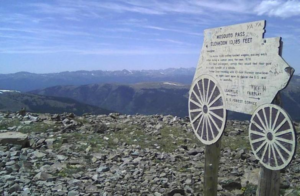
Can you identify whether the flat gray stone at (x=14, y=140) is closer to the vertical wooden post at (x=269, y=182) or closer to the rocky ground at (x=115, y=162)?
the rocky ground at (x=115, y=162)

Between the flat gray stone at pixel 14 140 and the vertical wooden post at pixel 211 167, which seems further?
the flat gray stone at pixel 14 140

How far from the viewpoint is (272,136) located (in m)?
5.99

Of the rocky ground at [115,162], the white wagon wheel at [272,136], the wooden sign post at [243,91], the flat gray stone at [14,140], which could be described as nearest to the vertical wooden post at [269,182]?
the wooden sign post at [243,91]

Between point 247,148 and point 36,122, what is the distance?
15.0 m

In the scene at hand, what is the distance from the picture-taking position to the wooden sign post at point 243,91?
585 cm

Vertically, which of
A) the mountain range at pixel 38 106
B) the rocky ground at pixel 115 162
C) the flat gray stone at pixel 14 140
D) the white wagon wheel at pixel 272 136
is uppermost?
the white wagon wheel at pixel 272 136

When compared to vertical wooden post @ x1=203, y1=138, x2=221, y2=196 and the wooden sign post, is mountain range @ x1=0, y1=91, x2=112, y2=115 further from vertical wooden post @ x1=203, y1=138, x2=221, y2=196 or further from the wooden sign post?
the wooden sign post

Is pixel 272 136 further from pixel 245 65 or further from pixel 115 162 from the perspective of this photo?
pixel 115 162

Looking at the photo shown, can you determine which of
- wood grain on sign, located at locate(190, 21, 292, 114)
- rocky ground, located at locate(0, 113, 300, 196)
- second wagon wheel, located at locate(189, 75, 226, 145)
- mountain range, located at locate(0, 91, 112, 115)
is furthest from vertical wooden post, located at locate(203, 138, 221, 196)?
mountain range, located at locate(0, 91, 112, 115)

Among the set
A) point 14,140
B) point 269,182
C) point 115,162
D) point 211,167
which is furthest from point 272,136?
point 14,140

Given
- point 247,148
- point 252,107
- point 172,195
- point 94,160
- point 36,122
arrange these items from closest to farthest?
point 252,107, point 172,195, point 94,160, point 247,148, point 36,122

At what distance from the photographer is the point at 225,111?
→ 7293 mm

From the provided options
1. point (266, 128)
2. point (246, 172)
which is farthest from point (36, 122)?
point (266, 128)

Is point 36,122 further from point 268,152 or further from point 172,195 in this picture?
point 268,152
